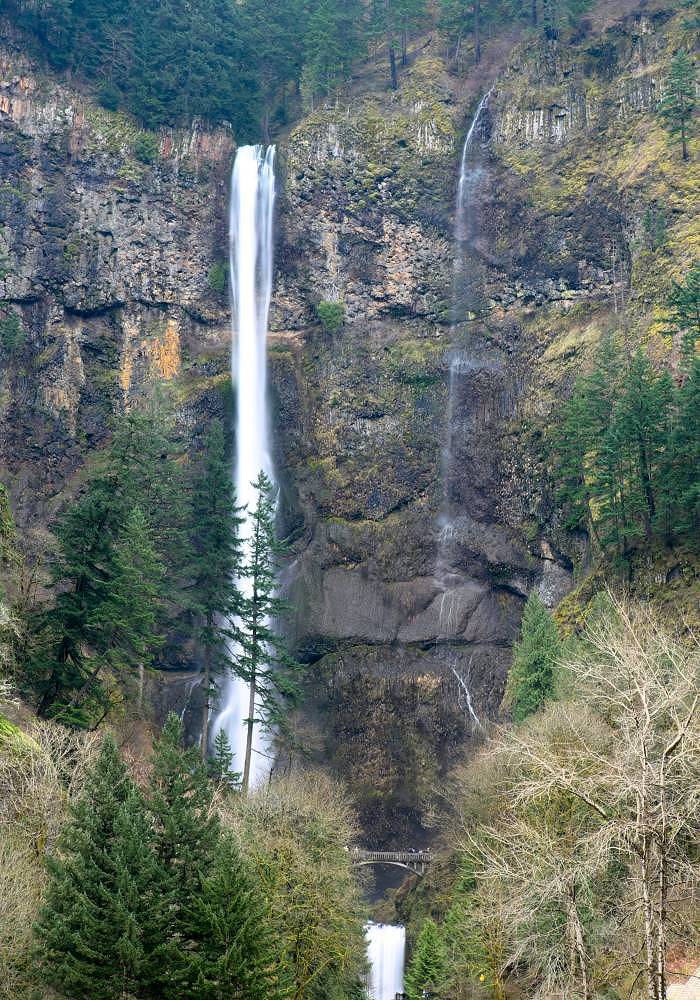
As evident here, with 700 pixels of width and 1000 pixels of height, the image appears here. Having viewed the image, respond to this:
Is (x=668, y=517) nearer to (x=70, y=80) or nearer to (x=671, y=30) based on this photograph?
(x=671, y=30)

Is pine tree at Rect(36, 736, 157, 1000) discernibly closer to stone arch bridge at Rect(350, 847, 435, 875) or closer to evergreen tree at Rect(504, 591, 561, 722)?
evergreen tree at Rect(504, 591, 561, 722)

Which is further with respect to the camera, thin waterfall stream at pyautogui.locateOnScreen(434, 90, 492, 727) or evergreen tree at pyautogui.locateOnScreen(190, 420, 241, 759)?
thin waterfall stream at pyautogui.locateOnScreen(434, 90, 492, 727)

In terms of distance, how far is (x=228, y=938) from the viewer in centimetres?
2059

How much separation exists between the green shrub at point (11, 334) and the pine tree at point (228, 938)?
4125cm

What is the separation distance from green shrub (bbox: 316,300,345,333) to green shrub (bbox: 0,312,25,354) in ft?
51.2

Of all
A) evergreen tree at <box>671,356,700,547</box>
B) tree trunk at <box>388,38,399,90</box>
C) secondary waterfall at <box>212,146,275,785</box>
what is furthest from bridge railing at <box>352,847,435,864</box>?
tree trunk at <box>388,38,399,90</box>

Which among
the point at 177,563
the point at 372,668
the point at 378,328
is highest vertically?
the point at 378,328


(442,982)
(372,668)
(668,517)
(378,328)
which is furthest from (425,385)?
(442,982)

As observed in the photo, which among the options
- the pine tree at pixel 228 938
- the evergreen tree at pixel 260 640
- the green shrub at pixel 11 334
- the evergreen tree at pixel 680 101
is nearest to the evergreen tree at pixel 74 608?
the evergreen tree at pixel 260 640

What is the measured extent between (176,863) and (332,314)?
A: 4209 cm

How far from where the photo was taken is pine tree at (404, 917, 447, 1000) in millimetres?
33000

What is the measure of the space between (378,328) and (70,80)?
22.6 m

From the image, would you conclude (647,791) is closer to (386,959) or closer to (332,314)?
(386,959)

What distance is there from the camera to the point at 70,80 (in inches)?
2495
